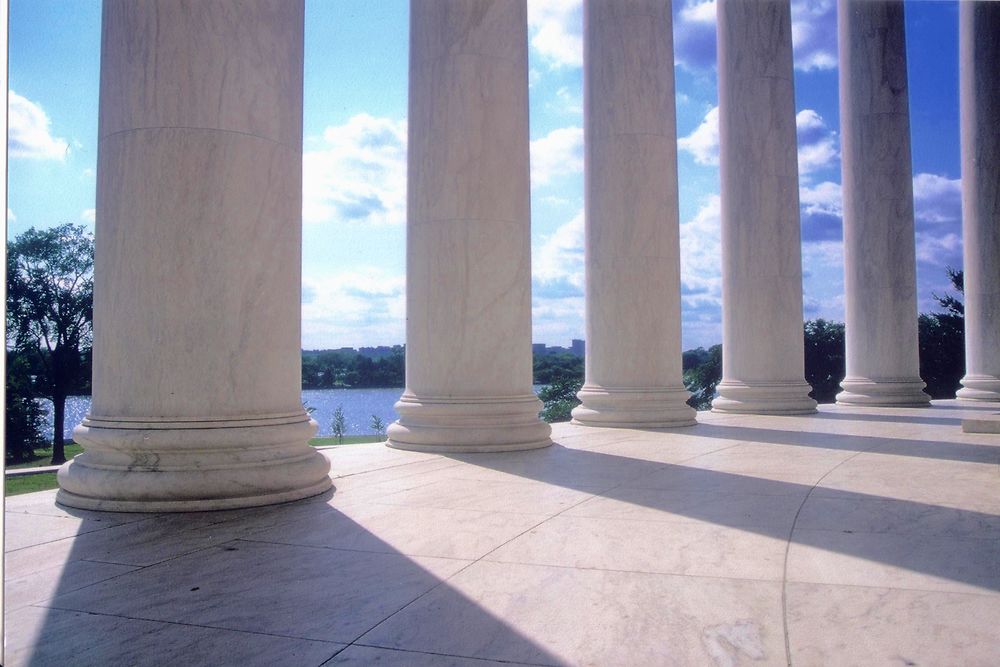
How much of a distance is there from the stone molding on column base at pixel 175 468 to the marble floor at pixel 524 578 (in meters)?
3.35

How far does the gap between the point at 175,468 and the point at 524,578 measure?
210ft

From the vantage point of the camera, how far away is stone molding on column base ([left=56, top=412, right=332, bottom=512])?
119188 millimetres

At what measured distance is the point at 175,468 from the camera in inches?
4761

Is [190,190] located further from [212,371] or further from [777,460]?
[777,460]

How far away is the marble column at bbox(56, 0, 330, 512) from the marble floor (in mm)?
7390

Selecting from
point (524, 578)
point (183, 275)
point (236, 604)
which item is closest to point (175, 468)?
point (183, 275)

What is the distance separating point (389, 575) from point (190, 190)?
2883 inches

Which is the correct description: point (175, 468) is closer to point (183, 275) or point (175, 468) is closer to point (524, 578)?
point (183, 275)

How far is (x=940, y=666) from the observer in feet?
196

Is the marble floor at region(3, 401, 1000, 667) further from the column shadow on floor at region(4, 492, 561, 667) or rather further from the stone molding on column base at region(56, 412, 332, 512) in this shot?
Answer: the stone molding on column base at region(56, 412, 332, 512)

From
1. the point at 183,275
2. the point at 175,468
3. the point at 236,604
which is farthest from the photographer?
the point at 183,275

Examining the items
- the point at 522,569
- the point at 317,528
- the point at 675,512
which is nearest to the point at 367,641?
the point at 522,569

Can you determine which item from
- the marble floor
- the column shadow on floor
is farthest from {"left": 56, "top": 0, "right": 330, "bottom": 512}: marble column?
the column shadow on floor

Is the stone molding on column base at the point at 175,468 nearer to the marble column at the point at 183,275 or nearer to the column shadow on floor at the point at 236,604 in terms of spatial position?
the marble column at the point at 183,275
